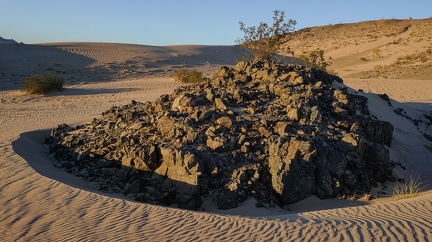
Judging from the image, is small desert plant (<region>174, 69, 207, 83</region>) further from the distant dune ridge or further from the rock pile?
the rock pile

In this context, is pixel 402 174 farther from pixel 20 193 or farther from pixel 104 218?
pixel 20 193

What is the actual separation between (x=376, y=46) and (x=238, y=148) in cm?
4271

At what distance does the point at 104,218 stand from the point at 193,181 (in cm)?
233

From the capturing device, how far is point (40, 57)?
46.8m

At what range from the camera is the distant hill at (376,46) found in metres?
34.8

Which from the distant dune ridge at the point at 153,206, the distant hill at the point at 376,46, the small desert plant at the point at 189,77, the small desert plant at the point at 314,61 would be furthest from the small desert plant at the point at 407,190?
the small desert plant at the point at 189,77

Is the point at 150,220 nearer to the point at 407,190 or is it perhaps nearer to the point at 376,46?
the point at 407,190

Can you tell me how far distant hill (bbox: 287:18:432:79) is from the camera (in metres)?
34.8

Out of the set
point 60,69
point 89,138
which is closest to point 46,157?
point 89,138

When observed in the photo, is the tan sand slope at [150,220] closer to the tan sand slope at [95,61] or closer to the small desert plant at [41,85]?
the small desert plant at [41,85]

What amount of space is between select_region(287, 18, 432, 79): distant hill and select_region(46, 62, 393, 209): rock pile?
17.3 m

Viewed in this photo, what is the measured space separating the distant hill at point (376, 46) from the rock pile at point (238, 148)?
56.8 feet

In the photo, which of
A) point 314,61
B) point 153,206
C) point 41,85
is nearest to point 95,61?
point 41,85

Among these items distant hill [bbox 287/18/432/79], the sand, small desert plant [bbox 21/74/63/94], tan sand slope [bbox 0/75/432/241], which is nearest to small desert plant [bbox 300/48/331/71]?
distant hill [bbox 287/18/432/79]
